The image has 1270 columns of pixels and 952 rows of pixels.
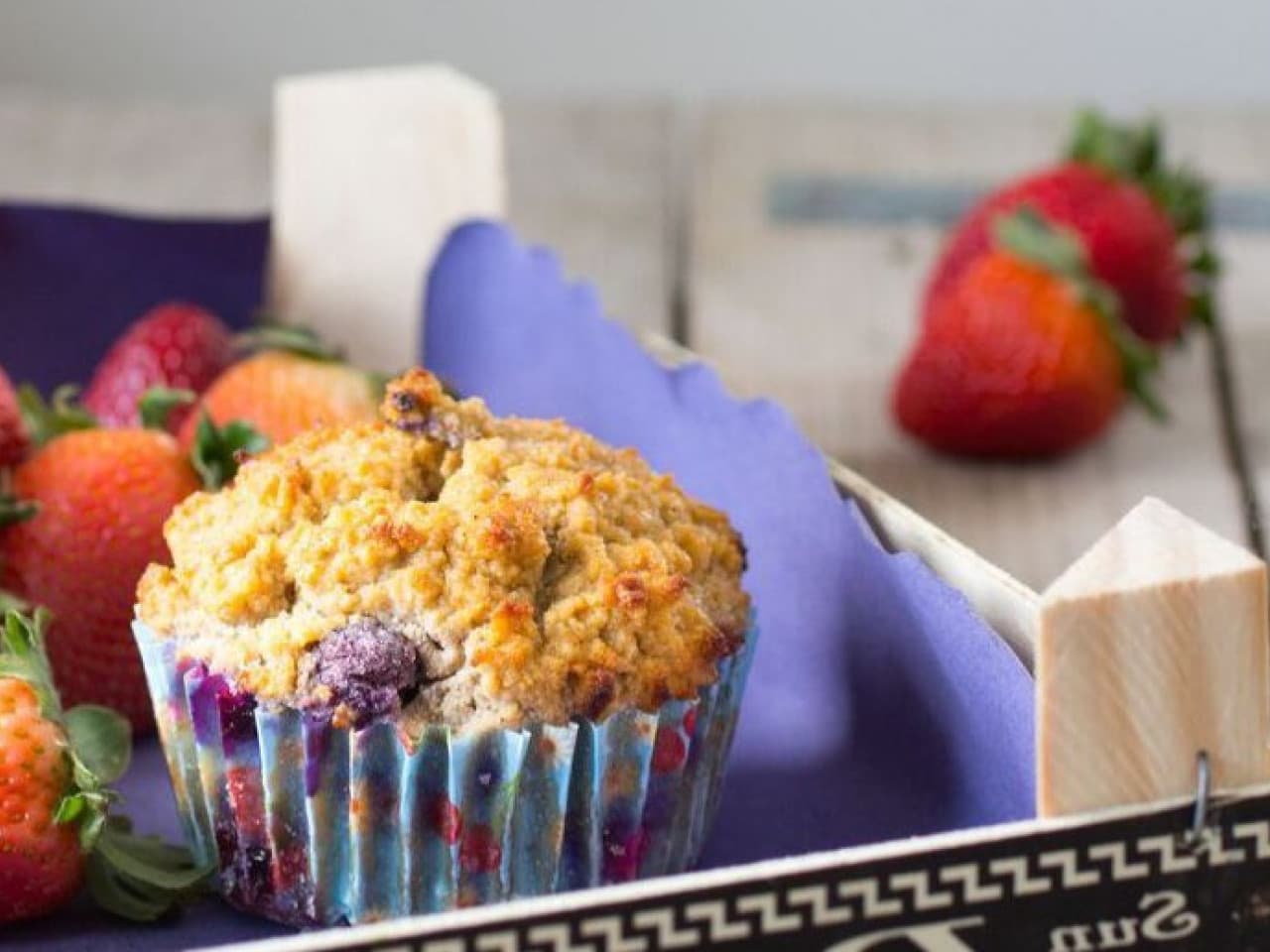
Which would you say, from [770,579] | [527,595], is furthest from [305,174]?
[527,595]

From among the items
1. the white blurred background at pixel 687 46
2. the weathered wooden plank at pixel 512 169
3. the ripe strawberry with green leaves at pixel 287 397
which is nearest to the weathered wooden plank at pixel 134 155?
the weathered wooden plank at pixel 512 169

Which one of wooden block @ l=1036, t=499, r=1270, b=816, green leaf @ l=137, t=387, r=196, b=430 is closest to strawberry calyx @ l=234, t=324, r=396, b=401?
green leaf @ l=137, t=387, r=196, b=430

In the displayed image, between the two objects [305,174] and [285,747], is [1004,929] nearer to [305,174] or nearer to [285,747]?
[285,747]

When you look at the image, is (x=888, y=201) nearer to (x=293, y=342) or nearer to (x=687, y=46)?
(x=687, y=46)

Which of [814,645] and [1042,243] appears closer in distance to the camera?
[814,645]

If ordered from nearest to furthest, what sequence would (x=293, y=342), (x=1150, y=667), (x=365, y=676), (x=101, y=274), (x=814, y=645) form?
(x=1150, y=667), (x=365, y=676), (x=814, y=645), (x=293, y=342), (x=101, y=274)

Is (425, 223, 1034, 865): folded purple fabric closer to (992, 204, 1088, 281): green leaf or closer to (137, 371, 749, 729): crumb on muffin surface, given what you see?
(137, 371, 749, 729): crumb on muffin surface

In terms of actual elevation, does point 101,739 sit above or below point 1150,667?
below

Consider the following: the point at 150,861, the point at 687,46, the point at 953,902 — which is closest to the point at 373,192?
the point at 150,861

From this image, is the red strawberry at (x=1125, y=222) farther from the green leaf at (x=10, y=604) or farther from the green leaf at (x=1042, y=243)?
the green leaf at (x=10, y=604)
